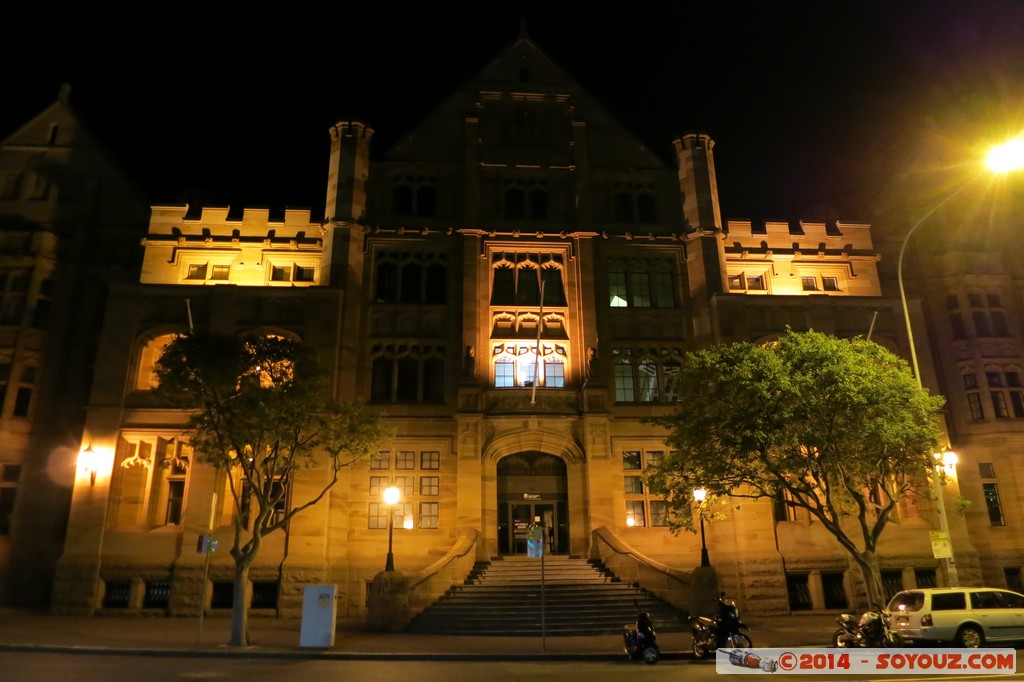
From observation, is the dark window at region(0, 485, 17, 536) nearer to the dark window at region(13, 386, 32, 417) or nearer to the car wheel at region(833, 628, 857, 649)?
the dark window at region(13, 386, 32, 417)

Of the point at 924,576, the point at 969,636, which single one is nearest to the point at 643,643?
the point at 969,636

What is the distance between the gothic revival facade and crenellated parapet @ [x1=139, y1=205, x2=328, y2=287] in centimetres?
13

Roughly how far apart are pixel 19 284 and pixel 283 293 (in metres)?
13.7

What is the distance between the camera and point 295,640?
21188mm

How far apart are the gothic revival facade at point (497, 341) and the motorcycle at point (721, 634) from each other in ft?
22.7

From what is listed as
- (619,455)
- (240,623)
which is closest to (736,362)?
(619,455)

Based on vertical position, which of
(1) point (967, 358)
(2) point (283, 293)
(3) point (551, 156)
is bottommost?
(1) point (967, 358)

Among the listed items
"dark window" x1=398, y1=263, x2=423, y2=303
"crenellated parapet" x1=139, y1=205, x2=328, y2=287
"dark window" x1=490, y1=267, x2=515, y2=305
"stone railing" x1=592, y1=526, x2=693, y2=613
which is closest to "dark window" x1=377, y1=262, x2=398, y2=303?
"dark window" x1=398, y1=263, x2=423, y2=303

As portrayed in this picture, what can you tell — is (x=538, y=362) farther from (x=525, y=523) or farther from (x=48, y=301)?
(x=48, y=301)

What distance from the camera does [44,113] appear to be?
3672cm

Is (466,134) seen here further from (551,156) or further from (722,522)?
(722,522)

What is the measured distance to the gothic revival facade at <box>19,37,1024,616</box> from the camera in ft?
93.4

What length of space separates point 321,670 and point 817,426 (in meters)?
15.9

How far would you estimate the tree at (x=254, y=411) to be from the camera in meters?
20.9
